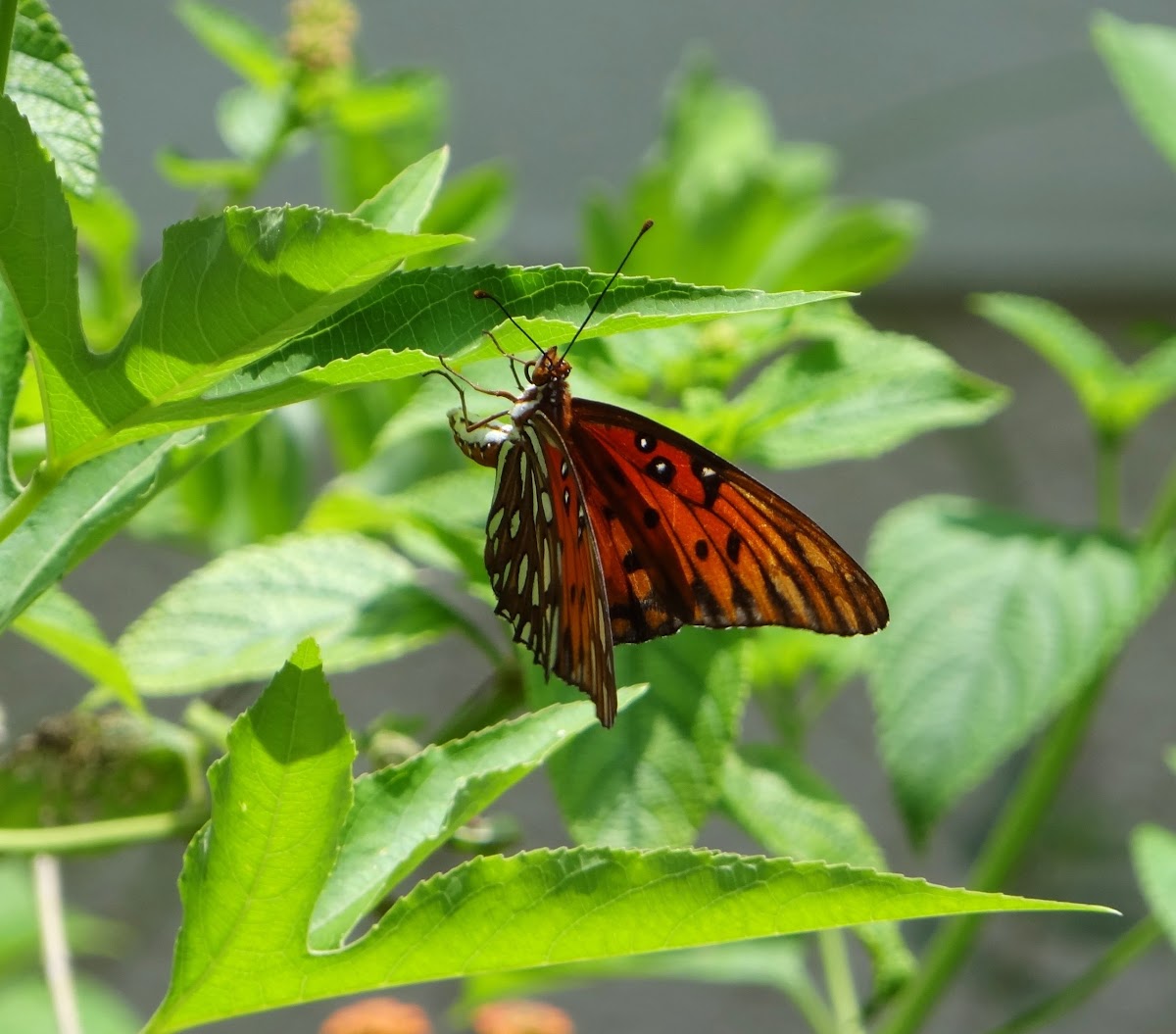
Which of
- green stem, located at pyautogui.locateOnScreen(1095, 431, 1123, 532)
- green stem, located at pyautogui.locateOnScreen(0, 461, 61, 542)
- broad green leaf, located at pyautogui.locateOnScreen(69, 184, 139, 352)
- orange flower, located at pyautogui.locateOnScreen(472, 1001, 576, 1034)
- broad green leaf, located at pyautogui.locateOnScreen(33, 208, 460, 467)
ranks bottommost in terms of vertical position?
orange flower, located at pyautogui.locateOnScreen(472, 1001, 576, 1034)

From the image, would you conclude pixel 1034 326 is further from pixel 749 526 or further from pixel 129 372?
pixel 129 372

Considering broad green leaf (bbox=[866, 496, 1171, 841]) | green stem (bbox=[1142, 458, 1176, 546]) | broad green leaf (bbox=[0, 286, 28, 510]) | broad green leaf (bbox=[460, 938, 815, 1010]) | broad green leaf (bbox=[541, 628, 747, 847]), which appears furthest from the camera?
broad green leaf (bbox=[460, 938, 815, 1010])

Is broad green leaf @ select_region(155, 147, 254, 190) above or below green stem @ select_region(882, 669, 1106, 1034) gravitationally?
above

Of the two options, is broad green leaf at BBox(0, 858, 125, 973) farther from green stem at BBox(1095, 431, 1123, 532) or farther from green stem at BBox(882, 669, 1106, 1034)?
green stem at BBox(1095, 431, 1123, 532)

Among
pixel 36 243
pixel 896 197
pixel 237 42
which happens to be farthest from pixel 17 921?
pixel 896 197

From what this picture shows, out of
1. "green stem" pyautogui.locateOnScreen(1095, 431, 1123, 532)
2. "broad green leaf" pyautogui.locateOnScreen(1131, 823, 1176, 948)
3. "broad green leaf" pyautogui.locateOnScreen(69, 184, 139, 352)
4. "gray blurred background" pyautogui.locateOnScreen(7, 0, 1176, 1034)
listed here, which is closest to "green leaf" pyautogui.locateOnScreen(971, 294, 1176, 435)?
"green stem" pyautogui.locateOnScreen(1095, 431, 1123, 532)

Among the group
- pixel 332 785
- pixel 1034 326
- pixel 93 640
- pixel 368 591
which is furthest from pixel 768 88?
pixel 332 785

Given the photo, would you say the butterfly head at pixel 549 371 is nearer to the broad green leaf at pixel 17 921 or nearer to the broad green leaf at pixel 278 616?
the broad green leaf at pixel 278 616

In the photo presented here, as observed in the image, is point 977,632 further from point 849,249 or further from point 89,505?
point 89,505
